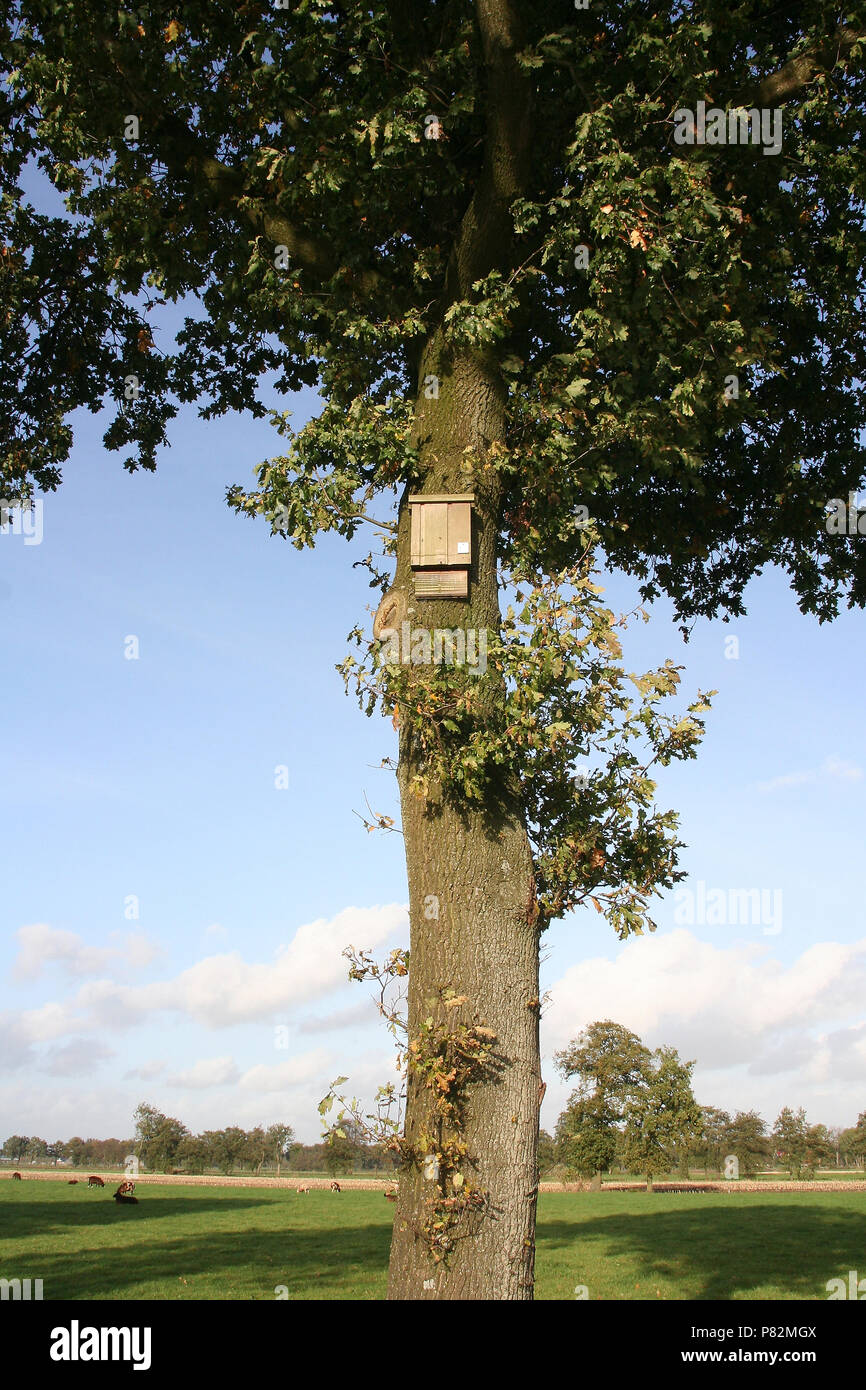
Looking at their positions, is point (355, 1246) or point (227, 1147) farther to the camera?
point (227, 1147)

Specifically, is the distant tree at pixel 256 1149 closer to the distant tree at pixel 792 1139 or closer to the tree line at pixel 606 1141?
the tree line at pixel 606 1141

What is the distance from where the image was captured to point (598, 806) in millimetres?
9992

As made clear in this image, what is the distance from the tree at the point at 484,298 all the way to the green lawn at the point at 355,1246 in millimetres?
17215

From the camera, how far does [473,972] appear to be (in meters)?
8.88

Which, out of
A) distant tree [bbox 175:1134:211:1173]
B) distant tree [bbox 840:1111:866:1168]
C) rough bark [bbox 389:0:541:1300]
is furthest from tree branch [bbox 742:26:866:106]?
distant tree [bbox 840:1111:866:1168]

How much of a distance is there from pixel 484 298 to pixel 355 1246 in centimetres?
3453

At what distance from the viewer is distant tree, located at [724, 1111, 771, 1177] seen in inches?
4097

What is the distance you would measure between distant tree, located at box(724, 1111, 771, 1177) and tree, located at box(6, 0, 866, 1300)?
10542cm

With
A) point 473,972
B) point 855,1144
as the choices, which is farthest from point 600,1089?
point 855,1144
